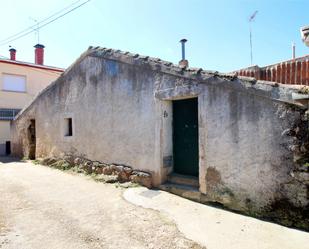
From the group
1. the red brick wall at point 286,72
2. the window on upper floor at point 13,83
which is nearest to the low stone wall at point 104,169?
the red brick wall at point 286,72

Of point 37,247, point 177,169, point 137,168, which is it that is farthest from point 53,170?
point 37,247

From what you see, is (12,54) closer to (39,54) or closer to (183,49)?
(39,54)

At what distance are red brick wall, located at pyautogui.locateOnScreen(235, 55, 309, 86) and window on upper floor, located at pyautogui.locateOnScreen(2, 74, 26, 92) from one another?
16.4 metres

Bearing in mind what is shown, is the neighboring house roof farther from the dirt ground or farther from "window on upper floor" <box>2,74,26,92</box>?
the dirt ground

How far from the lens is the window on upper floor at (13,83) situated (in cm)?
1722

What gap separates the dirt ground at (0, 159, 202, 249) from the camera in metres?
3.84

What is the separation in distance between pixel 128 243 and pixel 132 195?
2320 millimetres

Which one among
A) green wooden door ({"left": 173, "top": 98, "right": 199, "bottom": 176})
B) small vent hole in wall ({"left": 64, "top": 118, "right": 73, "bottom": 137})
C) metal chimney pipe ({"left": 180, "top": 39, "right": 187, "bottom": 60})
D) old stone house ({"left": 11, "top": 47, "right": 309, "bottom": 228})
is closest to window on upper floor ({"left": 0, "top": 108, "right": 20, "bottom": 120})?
old stone house ({"left": 11, "top": 47, "right": 309, "bottom": 228})

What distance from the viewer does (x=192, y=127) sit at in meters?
6.31

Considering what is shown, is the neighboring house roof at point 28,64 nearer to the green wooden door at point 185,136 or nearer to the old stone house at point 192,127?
the old stone house at point 192,127

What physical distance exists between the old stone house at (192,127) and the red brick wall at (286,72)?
148 centimetres

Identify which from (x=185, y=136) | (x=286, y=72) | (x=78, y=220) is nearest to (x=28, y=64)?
(x=185, y=136)

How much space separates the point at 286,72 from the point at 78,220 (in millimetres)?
5336

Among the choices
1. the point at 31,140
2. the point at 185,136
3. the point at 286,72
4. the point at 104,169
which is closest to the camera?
the point at 286,72
